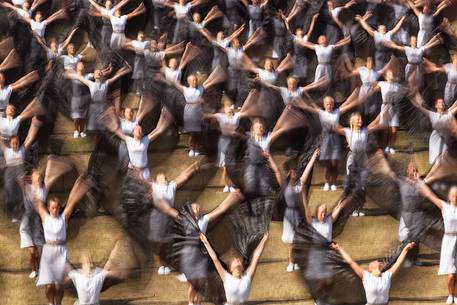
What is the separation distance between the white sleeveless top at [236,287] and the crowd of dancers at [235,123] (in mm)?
16

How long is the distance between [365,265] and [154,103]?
512cm

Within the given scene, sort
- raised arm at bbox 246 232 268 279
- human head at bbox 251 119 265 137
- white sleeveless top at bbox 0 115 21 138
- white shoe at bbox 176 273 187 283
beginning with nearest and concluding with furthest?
raised arm at bbox 246 232 268 279, white shoe at bbox 176 273 187 283, human head at bbox 251 119 265 137, white sleeveless top at bbox 0 115 21 138

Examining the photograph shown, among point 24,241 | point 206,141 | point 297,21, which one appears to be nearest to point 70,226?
point 24,241

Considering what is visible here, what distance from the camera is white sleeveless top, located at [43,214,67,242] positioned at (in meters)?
11.3

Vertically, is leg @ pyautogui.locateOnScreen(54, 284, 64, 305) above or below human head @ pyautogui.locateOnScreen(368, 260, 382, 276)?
below

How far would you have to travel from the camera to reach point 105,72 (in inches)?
617

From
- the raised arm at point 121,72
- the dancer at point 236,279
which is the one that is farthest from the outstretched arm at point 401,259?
the raised arm at point 121,72

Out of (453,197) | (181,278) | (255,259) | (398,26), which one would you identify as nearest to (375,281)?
(255,259)

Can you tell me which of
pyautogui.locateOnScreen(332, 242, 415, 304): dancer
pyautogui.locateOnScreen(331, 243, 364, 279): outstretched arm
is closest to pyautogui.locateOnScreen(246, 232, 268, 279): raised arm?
pyautogui.locateOnScreen(331, 243, 364, 279): outstretched arm

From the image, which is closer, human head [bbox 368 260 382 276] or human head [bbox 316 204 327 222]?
human head [bbox 368 260 382 276]

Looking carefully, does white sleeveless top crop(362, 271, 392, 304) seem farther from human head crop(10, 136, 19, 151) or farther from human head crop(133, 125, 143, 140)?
human head crop(10, 136, 19, 151)

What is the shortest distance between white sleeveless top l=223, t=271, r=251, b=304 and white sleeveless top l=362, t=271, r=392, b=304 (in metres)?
1.59

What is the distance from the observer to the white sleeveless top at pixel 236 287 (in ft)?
34.4

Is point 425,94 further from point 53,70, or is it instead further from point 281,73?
point 53,70
